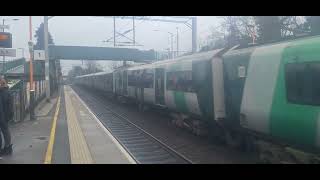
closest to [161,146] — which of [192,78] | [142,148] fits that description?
[142,148]

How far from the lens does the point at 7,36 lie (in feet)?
56.1

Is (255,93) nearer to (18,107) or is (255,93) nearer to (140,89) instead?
(18,107)

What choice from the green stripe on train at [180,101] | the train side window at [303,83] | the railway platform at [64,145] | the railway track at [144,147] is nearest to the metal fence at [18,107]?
the railway platform at [64,145]

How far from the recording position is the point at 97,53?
222 feet

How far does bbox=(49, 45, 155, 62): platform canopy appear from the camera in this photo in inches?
2603

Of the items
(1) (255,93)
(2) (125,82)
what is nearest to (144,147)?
(1) (255,93)

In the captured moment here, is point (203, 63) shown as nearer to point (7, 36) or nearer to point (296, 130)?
point (296, 130)

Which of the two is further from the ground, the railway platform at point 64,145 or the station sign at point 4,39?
the station sign at point 4,39

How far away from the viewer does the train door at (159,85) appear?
21.0 metres

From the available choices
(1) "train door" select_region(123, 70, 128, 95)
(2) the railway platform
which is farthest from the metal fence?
(1) "train door" select_region(123, 70, 128, 95)

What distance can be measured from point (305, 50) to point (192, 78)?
693 centimetres

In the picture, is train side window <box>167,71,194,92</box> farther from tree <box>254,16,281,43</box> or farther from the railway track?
tree <box>254,16,281,43</box>

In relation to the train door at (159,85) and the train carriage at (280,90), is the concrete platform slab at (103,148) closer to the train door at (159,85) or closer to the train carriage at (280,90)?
the train carriage at (280,90)

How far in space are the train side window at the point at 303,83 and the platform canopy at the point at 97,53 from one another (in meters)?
Result: 56.1
